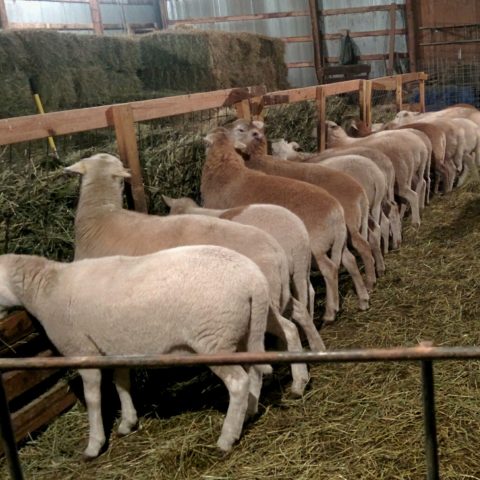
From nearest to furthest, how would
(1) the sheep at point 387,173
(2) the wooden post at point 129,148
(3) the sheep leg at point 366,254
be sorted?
1. (2) the wooden post at point 129,148
2. (3) the sheep leg at point 366,254
3. (1) the sheep at point 387,173

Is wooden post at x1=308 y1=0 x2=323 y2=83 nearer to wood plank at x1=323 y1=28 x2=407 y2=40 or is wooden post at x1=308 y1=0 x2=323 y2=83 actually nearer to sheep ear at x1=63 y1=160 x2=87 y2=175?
wood plank at x1=323 y1=28 x2=407 y2=40

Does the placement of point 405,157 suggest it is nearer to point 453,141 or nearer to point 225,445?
point 453,141

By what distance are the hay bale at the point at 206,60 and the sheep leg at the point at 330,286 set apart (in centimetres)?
918

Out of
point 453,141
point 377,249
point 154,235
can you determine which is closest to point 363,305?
point 377,249

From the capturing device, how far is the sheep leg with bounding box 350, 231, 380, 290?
4.96 metres

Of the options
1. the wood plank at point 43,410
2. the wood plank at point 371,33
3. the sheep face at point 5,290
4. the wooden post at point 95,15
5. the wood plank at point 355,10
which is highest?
the wooden post at point 95,15

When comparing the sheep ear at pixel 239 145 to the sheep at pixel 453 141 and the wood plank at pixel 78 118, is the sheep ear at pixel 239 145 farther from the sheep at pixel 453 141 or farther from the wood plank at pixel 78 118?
the sheep at pixel 453 141

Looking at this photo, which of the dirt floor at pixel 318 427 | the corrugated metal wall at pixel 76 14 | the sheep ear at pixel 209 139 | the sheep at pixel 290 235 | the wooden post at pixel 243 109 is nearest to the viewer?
the dirt floor at pixel 318 427

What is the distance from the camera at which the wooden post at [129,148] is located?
428 centimetres

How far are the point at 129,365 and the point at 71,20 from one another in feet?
58.5

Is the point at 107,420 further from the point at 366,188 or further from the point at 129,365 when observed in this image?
the point at 366,188

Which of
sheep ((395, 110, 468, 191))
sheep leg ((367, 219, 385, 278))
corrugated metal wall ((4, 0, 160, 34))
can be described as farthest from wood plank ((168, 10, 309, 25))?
sheep leg ((367, 219, 385, 278))

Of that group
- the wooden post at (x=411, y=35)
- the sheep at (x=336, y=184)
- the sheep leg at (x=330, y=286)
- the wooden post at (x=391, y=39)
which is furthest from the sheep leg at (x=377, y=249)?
the wooden post at (x=391, y=39)

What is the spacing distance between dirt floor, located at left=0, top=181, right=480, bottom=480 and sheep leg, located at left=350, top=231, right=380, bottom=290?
720mm
